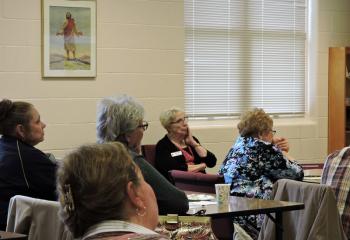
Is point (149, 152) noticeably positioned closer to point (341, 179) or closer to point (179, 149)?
point (179, 149)

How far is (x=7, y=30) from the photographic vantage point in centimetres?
529

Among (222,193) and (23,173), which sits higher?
(23,173)

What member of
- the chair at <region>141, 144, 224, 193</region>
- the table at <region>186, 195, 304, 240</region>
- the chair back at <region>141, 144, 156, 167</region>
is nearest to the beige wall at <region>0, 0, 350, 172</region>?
the chair back at <region>141, 144, 156, 167</region>

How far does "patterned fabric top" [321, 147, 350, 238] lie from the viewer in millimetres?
3832

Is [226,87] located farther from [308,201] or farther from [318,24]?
[308,201]

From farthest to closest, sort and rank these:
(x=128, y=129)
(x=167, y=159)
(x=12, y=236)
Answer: (x=167, y=159)
(x=128, y=129)
(x=12, y=236)

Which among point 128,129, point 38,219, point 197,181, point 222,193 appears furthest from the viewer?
point 197,181

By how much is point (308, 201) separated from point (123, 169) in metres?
2.24

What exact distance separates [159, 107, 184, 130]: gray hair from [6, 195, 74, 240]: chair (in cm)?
272

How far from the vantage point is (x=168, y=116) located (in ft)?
18.9

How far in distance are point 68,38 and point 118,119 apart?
2581mm

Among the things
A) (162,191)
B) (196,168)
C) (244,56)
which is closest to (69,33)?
(196,168)

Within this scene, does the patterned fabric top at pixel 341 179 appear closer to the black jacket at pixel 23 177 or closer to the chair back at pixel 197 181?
the chair back at pixel 197 181

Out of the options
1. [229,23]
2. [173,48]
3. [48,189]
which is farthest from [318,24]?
[48,189]
